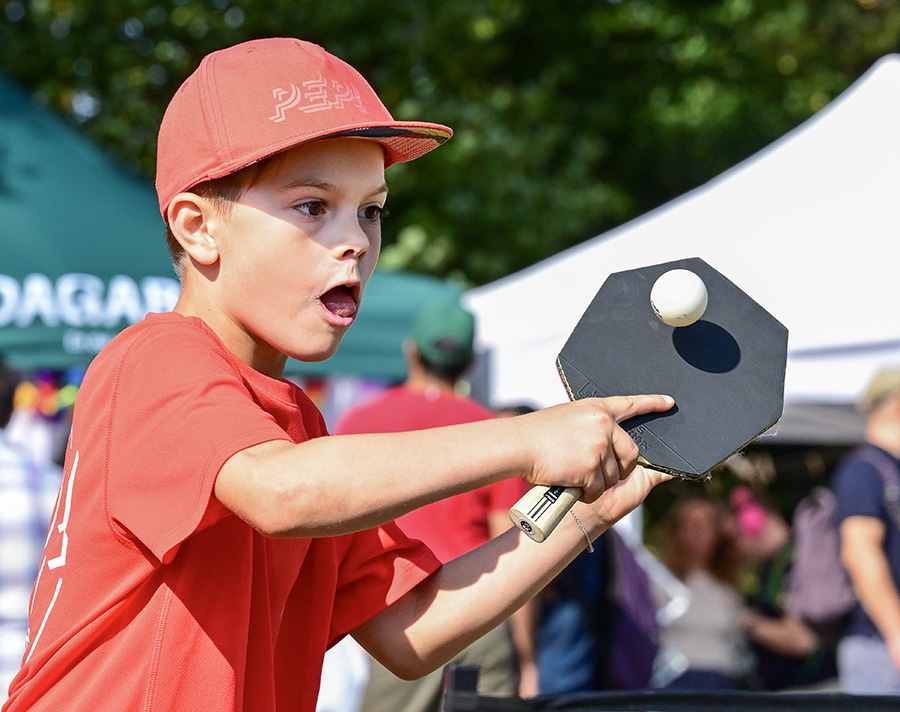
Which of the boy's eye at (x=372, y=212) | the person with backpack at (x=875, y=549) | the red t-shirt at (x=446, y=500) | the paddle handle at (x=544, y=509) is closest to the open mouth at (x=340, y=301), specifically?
the boy's eye at (x=372, y=212)

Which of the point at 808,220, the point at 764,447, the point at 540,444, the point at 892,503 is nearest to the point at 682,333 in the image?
the point at 540,444

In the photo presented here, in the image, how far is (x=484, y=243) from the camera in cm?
993

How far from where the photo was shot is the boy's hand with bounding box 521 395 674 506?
1.23 meters

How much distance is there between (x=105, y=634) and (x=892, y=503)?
3788mm

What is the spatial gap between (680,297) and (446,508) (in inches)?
88.8

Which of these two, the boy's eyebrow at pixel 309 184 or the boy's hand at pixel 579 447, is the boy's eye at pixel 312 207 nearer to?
the boy's eyebrow at pixel 309 184

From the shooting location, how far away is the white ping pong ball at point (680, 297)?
54.7 inches

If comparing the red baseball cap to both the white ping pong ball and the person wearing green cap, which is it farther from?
the person wearing green cap

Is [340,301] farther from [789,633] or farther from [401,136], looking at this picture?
[789,633]

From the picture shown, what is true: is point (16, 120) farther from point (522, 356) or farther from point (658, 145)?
point (658, 145)

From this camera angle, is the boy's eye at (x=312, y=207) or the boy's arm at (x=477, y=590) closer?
the boy's eye at (x=312, y=207)

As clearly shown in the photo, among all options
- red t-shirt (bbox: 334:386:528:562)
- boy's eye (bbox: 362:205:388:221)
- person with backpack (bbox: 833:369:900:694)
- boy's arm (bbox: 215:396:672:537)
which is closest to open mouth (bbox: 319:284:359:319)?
boy's eye (bbox: 362:205:388:221)

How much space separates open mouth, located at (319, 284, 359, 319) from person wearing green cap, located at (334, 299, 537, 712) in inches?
69.3

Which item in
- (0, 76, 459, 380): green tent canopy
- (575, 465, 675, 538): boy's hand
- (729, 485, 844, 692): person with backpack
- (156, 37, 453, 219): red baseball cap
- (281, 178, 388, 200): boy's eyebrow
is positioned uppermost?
(156, 37, 453, 219): red baseball cap
